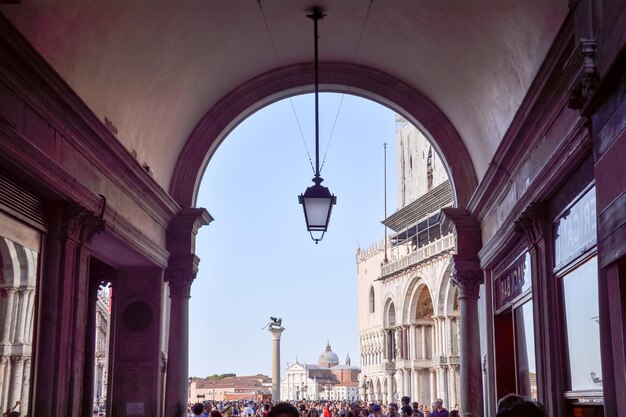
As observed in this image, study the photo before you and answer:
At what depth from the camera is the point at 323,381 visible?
144 m

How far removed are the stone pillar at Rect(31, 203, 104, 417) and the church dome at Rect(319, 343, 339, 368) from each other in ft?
506

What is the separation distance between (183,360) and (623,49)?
911 centimetres

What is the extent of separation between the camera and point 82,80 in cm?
925

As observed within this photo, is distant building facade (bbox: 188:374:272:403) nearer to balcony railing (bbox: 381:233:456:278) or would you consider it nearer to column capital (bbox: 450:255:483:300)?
balcony railing (bbox: 381:233:456:278)

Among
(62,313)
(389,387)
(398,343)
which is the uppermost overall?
(398,343)

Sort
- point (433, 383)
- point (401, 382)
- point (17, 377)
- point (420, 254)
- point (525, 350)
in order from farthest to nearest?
point (401, 382), point (433, 383), point (420, 254), point (525, 350), point (17, 377)

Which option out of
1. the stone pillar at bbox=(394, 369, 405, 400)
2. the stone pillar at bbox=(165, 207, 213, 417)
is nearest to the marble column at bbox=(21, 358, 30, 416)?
the stone pillar at bbox=(165, 207, 213, 417)

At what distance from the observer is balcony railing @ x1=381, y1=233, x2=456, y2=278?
4744cm

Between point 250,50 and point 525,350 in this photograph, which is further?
point 250,50

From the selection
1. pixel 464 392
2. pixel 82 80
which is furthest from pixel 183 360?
pixel 82 80

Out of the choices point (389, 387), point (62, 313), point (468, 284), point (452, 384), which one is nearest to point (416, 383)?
point (452, 384)

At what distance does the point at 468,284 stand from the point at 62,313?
21.4 feet

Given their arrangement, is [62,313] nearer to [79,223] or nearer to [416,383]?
[79,223]

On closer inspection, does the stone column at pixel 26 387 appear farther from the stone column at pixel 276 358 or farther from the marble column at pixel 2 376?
the stone column at pixel 276 358
